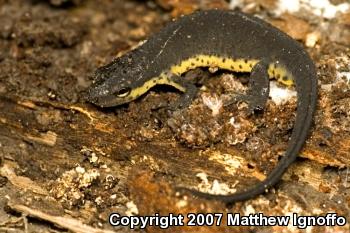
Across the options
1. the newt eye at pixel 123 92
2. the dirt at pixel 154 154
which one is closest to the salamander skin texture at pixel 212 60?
the newt eye at pixel 123 92

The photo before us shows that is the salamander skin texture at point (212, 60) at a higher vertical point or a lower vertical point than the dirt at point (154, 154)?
higher

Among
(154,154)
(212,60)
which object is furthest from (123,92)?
(212,60)

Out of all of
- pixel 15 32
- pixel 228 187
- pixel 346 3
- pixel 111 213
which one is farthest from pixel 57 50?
pixel 346 3

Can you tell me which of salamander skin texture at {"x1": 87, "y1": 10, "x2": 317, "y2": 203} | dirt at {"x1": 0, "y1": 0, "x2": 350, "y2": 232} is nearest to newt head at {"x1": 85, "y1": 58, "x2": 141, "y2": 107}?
salamander skin texture at {"x1": 87, "y1": 10, "x2": 317, "y2": 203}

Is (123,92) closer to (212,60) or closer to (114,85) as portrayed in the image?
(114,85)

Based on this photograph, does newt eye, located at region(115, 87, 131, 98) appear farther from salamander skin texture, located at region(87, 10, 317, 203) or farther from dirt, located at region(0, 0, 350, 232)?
dirt, located at region(0, 0, 350, 232)

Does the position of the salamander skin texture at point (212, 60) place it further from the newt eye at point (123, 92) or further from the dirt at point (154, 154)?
the dirt at point (154, 154)
